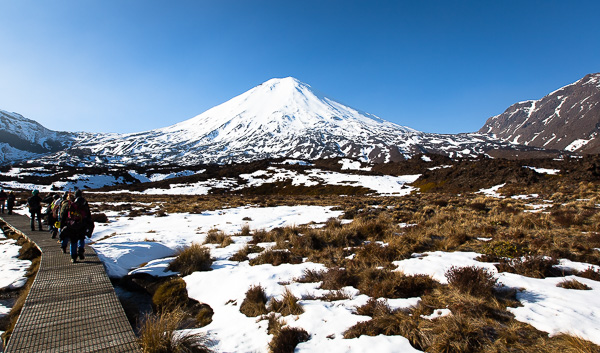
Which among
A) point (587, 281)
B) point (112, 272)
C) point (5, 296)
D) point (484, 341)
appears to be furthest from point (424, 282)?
point (5, 296)

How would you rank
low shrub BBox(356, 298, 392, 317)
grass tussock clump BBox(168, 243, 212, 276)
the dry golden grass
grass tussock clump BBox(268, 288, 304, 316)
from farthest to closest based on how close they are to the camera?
grass tussock clump BBox(168, 243, 212, 276) < grass tussock clump BBox(268, 288, 304, 316) < low shrub BBox(356, 298, 392, 317) < the dry golden grass

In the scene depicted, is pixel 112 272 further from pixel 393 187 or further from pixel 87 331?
pixel 393 187

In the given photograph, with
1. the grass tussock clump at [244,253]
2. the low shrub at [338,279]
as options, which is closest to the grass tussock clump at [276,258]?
the grass tussock clump at [244,253]

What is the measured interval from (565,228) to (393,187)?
33339 millimetres

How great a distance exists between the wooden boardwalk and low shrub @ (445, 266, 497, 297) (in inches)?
199

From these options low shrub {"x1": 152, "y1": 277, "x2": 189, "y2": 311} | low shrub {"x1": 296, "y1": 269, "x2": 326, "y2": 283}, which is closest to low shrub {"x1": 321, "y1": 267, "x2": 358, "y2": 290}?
low shrub {"x1": 296, "y1": 269, "x2": 326, "y2": 283}

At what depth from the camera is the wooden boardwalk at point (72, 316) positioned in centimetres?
377

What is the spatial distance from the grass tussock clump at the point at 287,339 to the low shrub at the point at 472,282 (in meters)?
2.78

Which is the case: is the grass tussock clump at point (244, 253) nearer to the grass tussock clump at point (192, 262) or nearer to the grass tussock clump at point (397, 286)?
the grass tussock clump at point (192, 262)

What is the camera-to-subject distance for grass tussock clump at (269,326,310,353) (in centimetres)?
370

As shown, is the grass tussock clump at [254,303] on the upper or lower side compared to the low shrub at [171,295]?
upper

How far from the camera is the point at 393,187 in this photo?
4228 centimetres

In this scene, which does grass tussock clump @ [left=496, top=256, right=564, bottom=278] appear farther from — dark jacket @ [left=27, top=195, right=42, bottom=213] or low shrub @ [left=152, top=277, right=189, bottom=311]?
dark jacket @ [left=27, top=195, right=42, bottom=213]

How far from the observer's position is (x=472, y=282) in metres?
4.73
